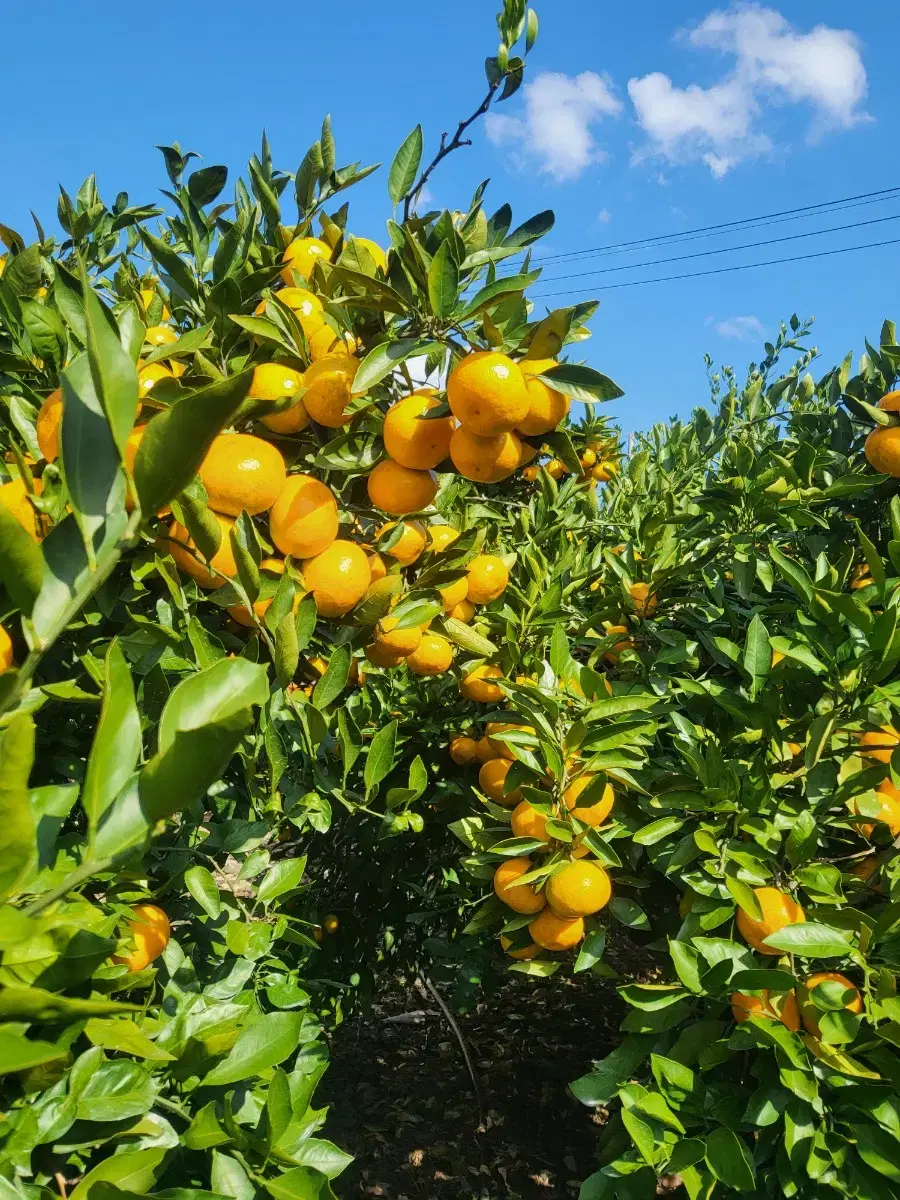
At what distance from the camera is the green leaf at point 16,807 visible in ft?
1.22

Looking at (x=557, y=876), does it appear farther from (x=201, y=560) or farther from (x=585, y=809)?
(x=201, y=560)

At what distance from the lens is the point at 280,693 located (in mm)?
1035

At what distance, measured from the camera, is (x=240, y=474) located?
2.94ft

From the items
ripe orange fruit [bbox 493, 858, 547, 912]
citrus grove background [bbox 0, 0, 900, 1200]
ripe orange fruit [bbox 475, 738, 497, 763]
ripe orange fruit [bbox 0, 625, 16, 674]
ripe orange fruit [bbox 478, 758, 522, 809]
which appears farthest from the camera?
ripe orange fruit [bbox 475, 738, 497, 763]

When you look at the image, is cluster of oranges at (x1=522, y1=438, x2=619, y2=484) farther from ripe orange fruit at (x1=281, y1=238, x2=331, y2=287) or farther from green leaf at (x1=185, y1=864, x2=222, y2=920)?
green leaf at (x1=185, y1=864, x2=222, y2=920)

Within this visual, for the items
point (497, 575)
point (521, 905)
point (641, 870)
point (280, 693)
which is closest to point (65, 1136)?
point (280, 693)

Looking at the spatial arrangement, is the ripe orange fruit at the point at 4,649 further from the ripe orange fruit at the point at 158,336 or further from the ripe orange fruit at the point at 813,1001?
the ripe orange fruit at the point at 813,1001

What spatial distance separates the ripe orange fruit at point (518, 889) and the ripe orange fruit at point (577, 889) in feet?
0.18

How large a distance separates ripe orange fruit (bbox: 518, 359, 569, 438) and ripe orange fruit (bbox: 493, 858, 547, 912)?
0.71 metres

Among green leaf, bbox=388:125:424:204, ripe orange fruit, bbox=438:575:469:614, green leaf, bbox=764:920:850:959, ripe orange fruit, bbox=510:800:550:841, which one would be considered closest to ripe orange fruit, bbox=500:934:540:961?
ripe orange fruit, bbox=510:800:550:841

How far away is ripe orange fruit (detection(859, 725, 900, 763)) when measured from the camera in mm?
1334

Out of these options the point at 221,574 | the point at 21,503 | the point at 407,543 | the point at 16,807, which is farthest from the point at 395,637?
the point at 16,807

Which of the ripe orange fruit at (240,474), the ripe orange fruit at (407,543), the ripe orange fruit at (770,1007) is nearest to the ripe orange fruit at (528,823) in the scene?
the ripe orange fruit at (770,1007)

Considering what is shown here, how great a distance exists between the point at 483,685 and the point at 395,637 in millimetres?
608
